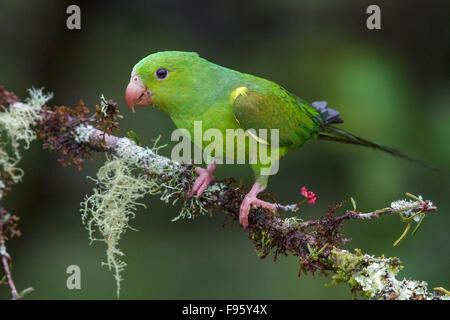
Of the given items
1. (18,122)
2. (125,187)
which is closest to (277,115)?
(125,187)

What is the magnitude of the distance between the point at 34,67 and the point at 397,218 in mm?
3226

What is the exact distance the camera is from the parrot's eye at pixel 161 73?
7.88 ft

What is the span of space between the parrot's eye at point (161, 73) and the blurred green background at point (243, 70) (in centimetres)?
170

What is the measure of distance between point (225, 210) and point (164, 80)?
29.5 inches

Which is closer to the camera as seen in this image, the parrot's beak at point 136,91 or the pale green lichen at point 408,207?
the pale green lichen at point 408,207

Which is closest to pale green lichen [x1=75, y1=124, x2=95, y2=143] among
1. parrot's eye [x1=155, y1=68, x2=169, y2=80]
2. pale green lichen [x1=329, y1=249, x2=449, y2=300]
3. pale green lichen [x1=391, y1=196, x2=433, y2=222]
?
parrot's eye [x1=155, y1=68, x2=169, y2=80]

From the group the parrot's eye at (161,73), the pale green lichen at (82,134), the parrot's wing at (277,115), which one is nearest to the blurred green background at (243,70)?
the parrot's wing at (277,115)

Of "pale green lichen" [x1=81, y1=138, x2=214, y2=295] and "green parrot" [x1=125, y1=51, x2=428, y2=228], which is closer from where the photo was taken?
"pale green lichen" [x1=81, y1=138, x2=214, y2=295]

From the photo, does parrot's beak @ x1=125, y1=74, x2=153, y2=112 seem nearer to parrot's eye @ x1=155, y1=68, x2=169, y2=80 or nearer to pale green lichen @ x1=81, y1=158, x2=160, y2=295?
parrot's eye @ x1=155, y1=68, x2=169, y2=80

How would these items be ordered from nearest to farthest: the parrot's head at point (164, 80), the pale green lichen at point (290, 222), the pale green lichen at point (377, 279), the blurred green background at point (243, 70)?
the pale green lichen at point (377, 279), the pale green lichen at point (290, 222), the parrot's head at point (164, 80), the blurred green background at point (243, 70)

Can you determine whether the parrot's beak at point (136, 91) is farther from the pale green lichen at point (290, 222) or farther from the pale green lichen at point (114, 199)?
the pale green lichen at point (290, 222)

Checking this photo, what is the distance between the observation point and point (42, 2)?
393 centimetres

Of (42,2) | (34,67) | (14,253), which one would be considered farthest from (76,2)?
(14,253)

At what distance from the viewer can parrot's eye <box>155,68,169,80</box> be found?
2.40 meters
